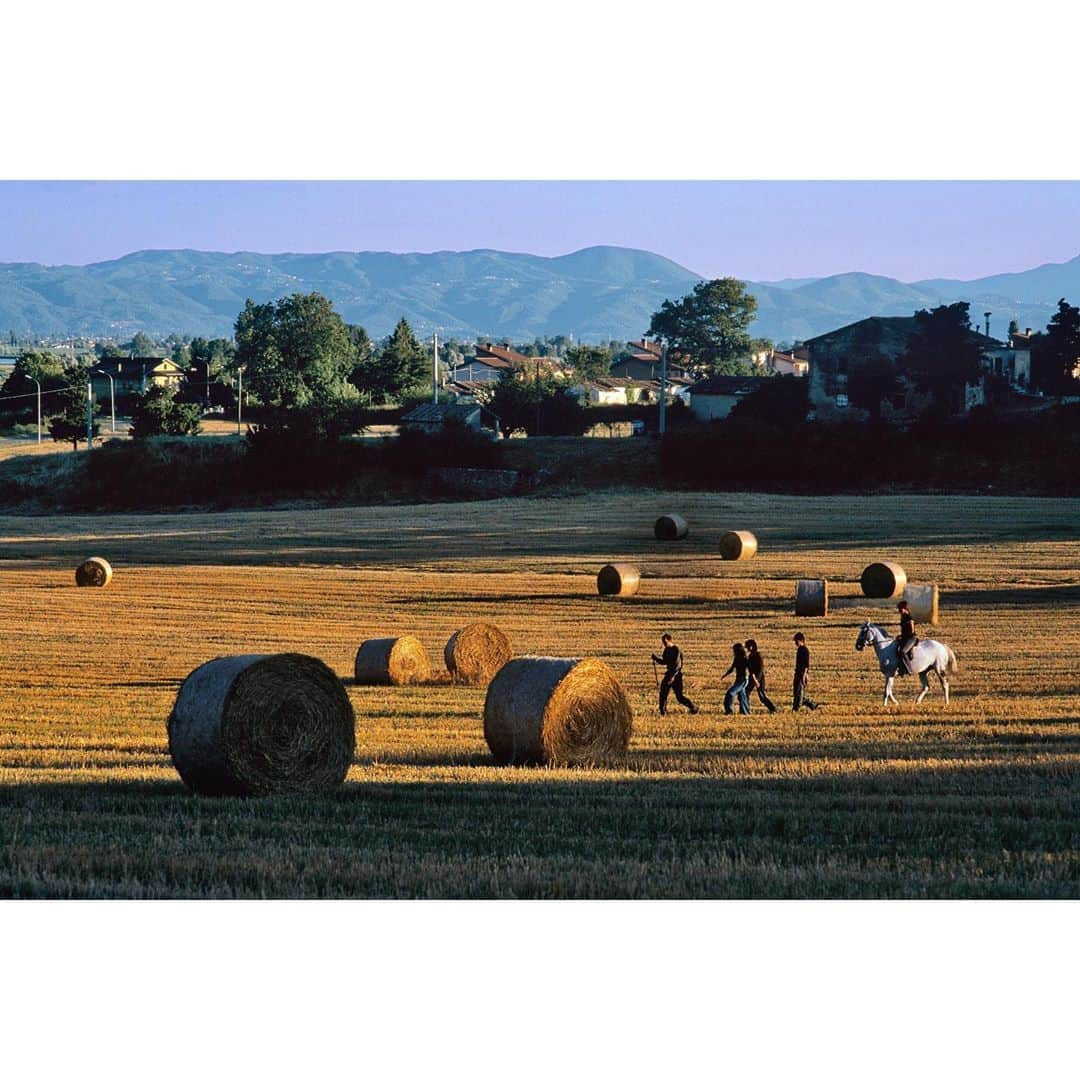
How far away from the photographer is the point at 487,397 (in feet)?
255

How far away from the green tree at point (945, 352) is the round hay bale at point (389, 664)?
38.7 meters

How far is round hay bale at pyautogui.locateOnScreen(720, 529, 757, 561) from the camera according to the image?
3881 cm

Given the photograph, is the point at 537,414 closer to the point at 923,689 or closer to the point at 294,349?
the point at 294,349

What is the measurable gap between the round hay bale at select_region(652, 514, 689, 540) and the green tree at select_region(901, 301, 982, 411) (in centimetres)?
1705

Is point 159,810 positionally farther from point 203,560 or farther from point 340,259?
point 340,259

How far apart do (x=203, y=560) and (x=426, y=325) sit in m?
83.9

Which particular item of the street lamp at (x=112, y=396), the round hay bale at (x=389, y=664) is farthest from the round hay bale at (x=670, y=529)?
the street lamp at (x=112, y=396)

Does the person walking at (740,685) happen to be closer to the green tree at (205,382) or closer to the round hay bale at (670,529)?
the round hay bale at (670,529)

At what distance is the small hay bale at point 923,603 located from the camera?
28719mm

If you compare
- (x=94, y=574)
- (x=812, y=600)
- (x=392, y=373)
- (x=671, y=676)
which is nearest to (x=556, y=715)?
(x=671, y=676)

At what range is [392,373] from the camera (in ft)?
261

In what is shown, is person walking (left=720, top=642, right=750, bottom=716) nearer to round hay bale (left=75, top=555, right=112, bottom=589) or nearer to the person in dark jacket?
the person in dark jacket

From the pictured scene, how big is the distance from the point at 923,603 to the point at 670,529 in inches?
584

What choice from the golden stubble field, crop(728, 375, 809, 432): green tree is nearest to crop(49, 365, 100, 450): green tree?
crop(728, 375, 809, 432): green tree
